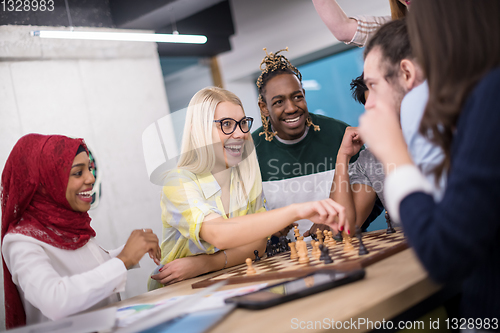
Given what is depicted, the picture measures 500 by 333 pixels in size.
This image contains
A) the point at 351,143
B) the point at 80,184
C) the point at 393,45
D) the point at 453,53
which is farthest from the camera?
the point at 351,143

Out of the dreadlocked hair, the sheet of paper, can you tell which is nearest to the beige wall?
the dreadlocked hair

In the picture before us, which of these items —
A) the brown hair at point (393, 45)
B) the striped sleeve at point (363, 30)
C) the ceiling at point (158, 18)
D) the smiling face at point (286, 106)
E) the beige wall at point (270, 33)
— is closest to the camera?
the brown hair at point (393, 45)

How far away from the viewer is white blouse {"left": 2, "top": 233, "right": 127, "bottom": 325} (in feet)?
4.24

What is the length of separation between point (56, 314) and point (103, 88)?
10.6 feet

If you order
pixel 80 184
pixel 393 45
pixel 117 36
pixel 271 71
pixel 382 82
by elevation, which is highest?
pixel 117 36

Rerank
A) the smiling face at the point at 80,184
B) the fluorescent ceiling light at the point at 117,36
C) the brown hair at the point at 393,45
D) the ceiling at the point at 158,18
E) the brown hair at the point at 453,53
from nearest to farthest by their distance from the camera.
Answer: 1. the brown hair at the point at 453,53
2. the brown hair at the point at 393,45
3. the smiling face at the point at 80,184
4. the fluorescent ceiling light at the point at 117,36
5. the ceiling at the point at 158,18

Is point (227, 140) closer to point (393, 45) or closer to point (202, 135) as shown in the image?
point (202, 135)

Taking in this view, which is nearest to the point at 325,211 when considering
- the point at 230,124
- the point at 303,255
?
the point at 303,255

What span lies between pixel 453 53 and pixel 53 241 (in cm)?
147

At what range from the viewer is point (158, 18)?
4449mm

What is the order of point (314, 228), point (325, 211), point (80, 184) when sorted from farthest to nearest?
point (314, 228), point (80, 184), point (325, 211)

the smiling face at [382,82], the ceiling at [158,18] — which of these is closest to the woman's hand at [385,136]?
the smiling face at [382,82]

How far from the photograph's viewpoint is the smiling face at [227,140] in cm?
199

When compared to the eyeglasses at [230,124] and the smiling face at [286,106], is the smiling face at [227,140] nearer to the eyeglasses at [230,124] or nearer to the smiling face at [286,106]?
the eyeglasses at [230,124]
